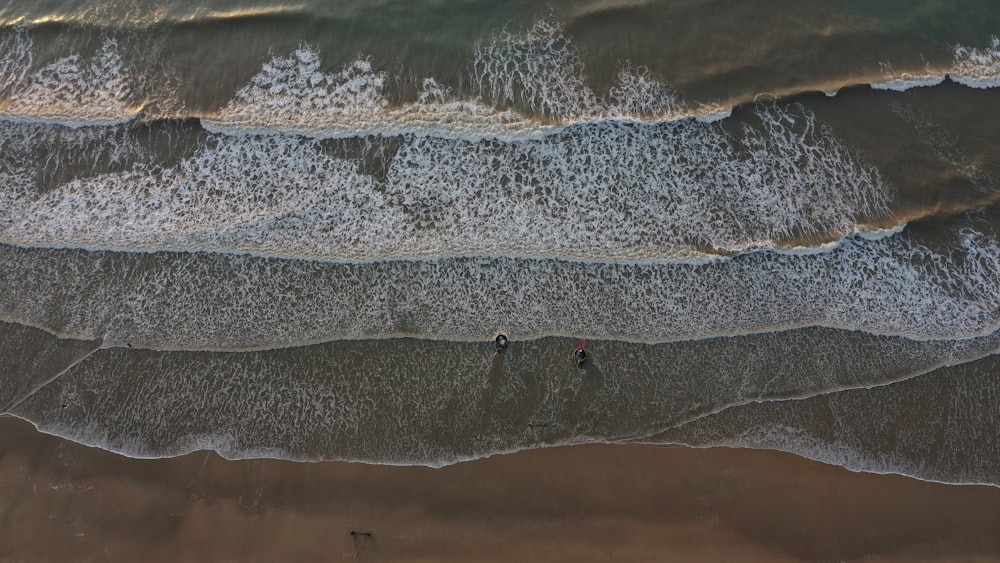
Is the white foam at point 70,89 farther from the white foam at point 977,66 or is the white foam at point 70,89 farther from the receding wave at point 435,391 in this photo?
the white foam at point 977,66

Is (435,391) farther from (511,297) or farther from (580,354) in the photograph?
(580,354)

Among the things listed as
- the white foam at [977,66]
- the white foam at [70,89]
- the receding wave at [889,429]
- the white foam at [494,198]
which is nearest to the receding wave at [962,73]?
the white foam at [977,66]

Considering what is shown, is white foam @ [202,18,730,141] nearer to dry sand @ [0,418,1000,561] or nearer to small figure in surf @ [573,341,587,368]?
small figure in surf @ [573,341,587,368]

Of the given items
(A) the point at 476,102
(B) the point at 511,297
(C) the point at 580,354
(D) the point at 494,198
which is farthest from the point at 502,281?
(A) the point at 476,102

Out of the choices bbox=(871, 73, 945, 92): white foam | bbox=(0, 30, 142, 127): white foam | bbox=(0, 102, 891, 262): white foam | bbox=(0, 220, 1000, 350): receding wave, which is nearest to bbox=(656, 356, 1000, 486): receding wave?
bbox=(0, 220, 1000, 350): receding wave

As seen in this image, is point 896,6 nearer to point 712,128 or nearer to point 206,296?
point 712,128

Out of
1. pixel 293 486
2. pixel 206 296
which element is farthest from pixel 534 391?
pixel 206 296

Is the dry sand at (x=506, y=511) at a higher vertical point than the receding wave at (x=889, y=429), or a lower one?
lower
